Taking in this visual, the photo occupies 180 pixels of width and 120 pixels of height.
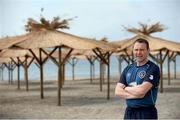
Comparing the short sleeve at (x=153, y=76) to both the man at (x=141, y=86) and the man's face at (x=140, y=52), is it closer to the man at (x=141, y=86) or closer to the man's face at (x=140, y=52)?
the man at (x=141, y=86)

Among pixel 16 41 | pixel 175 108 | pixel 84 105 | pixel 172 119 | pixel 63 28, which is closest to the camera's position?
pixel 172 119

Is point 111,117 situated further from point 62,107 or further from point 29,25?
point 29,25

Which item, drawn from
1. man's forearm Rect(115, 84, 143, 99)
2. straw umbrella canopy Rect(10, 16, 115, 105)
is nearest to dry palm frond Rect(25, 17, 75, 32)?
straw umbrella canopy Rect(10, 16, 115, 105)

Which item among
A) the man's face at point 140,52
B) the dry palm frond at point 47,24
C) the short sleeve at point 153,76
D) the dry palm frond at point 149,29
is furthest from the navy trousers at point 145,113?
the dry palm frond at point 149,29

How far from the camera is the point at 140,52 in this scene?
390 centimetres

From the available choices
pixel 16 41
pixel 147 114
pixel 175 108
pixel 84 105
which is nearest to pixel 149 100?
pixel 147 114

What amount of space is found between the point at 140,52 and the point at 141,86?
1.04 feet

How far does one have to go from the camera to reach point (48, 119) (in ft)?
31.4

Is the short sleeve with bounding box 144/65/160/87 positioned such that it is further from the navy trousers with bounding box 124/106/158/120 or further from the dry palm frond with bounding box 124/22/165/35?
the dry palm frond with bounding box 124/22/165/35

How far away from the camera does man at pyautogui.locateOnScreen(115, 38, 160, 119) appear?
382 cm

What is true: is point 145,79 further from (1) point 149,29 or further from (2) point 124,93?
(1) point 149,29


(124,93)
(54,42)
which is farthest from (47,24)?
(124,93)

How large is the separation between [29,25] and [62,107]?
5.32m

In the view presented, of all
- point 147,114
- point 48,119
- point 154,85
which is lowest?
point 48,119
